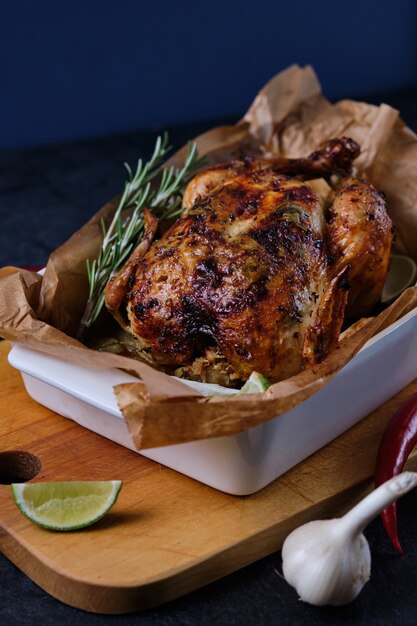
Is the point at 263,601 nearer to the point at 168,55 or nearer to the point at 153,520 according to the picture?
the point at 153,520

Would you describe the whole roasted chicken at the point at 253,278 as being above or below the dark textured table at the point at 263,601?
above

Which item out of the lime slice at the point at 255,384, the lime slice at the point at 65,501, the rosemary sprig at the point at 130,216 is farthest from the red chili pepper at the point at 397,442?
the rosemary sprig at the point at 130,216

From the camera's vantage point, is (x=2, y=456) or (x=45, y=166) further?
(x=45, y=166)

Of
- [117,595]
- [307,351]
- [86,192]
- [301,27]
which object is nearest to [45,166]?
[86,192]

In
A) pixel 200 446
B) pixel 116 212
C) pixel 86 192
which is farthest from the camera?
pixel 86 192

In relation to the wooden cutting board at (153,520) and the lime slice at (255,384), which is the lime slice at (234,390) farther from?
the wooden cutting board at (153,520)

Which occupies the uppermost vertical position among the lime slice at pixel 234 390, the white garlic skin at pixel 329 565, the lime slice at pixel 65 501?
the lime slice at pixel 234 390

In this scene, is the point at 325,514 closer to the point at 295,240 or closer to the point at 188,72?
the point at 295,240

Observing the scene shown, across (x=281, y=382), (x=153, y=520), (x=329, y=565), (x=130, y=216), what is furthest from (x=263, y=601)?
(x=130, y=216)
